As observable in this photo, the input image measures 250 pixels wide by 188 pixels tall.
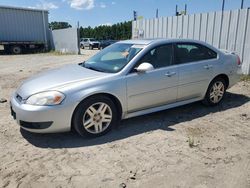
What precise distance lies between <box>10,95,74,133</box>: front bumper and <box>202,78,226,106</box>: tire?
294cm

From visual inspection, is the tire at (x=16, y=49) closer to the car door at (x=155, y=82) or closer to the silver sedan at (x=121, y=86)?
the silver sedan at (x=121, y=86)

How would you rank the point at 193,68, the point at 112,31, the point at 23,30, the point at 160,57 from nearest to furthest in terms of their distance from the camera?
the point at 160,57 → the point at 193,68 → the point at 23,30 → the point at 112,31

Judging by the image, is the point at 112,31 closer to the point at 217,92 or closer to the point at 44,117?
the point at 217,92

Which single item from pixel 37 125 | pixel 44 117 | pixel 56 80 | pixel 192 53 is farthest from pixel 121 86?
pixel 192 53

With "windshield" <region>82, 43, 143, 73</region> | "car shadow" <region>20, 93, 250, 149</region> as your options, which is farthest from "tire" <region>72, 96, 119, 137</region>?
"windshield" <region>82, 43, 143, 73</region>

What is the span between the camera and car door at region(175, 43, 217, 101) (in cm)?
445

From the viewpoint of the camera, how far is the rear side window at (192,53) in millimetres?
4480

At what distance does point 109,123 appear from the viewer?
3809 millimetres

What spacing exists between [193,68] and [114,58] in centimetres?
150

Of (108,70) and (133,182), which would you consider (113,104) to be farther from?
(133,182)

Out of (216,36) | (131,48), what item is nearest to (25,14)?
(216,36)

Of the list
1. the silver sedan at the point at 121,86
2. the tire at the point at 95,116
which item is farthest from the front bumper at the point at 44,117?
the tire at the point at 95,116

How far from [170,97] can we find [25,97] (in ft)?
8.00

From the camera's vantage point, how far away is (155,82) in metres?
4.08
